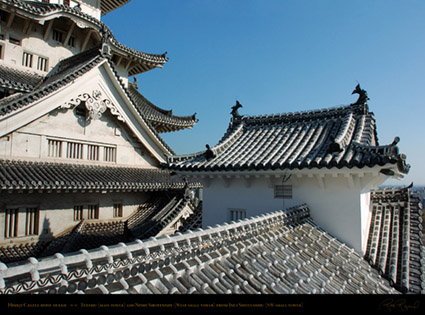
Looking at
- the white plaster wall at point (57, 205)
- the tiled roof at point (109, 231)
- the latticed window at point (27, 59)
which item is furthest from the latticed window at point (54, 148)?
the latticed window at point (27, 59)

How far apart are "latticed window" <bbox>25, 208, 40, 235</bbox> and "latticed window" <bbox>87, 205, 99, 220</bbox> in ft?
7.92

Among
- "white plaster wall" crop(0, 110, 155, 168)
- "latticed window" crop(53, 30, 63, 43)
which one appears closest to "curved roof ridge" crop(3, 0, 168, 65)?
"latticed window" crop(53, 30, 63, 43)

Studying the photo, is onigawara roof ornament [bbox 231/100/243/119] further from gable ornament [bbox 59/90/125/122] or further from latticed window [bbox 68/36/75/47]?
latticed window [bbox 68/36/75/47]

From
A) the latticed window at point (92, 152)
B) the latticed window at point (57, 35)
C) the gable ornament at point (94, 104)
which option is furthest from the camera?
the latticed window at point (57, 35)

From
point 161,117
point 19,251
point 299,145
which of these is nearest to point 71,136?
point 19,251

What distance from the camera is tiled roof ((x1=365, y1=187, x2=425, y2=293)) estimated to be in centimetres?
689

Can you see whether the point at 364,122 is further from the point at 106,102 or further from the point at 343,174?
the point at 106,102

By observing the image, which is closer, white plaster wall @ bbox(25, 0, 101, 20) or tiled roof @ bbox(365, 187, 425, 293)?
tiled roof @ bbox(365, 187, 425, 293)

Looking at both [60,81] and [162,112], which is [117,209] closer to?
[60,81]

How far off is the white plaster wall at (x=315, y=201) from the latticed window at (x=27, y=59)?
1297 centimetres

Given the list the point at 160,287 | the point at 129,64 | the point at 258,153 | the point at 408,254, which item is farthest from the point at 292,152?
the point at 129,64

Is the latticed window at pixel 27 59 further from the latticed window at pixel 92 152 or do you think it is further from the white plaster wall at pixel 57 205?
the white plaster wall at pixel 57 205

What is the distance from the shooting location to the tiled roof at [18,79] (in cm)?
1299

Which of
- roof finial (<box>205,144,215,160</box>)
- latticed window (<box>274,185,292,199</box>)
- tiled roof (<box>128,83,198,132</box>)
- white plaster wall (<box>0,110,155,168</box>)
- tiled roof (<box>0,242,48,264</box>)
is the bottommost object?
tiled roof (<box>0,242,48,264</box>)
